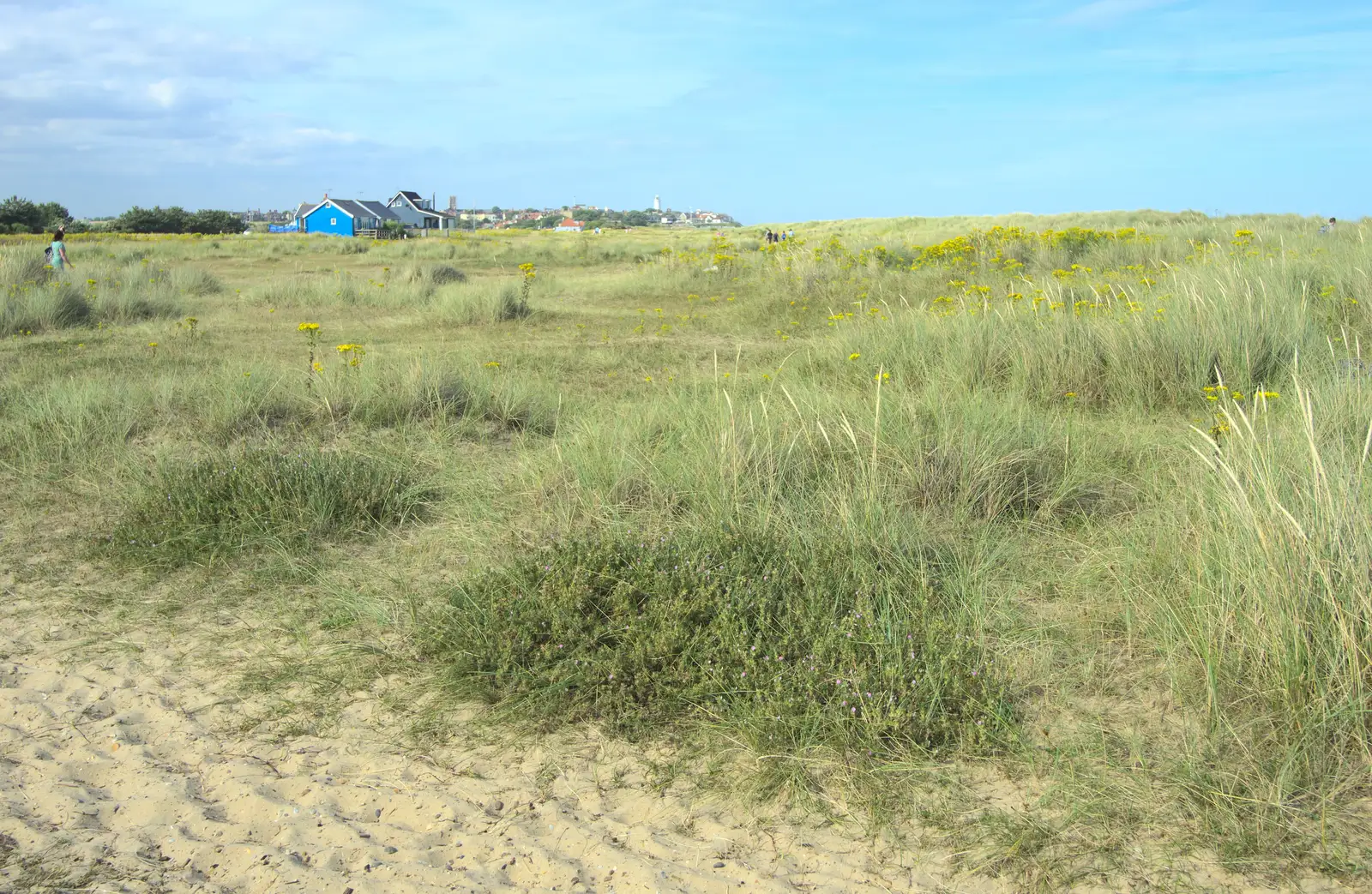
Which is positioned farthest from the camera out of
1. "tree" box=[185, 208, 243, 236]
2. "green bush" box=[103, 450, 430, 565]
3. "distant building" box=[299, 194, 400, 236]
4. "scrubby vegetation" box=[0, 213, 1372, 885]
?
"distant building" box=[299, 194, 400, 236]

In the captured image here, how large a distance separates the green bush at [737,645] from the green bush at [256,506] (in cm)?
127

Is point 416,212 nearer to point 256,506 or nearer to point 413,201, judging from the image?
point 413,201

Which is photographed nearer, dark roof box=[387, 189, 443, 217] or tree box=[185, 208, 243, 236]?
tree box=[185, 208, 243, 236]

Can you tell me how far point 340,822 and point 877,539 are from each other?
206 centimetres

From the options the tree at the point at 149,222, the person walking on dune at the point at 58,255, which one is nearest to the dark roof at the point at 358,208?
the tree at the point at 149,222

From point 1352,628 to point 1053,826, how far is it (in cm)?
96

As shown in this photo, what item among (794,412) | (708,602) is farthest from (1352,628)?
(794,412)

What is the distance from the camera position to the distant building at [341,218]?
56.2 meters

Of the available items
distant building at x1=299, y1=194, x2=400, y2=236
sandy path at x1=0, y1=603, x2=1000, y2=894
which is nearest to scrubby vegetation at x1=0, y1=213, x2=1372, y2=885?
sandy path at x1=0, y1=603, x2=1000, y2=894

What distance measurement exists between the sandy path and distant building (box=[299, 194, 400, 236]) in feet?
184

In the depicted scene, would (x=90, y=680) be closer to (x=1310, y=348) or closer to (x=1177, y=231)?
(x=1310, y=348)

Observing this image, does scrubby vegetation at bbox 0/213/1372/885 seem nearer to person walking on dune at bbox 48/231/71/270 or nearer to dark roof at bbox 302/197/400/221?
person walking on dune at bbox 48/231/71/270

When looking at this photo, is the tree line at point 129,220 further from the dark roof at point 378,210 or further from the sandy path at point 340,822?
the sandy path at point 340,822

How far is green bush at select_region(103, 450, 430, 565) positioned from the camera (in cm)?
425
